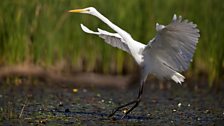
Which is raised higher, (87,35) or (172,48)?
(87,35)

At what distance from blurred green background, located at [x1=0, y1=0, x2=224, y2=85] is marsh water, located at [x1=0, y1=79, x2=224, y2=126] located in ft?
1.47

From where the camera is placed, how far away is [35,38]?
42.4 ft

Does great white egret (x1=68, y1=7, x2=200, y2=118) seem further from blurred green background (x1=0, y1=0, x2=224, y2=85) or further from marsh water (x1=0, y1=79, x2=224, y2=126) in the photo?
blurred green background (x1=0, y1=0, x2=224, y2=85)

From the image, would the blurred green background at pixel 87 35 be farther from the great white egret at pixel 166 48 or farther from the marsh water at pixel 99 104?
the great white egret at pixel 166 48

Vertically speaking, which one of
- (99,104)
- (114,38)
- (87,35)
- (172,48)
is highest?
(87,35)

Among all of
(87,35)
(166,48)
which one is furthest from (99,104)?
(87,35)

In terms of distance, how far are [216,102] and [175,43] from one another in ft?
8.03

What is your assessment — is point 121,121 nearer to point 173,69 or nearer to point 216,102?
point 173,69

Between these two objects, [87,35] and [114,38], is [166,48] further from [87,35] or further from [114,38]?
[87,35]

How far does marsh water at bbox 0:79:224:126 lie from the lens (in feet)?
30.6

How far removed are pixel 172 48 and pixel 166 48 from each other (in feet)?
0.31

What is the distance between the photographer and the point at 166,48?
9.62 metres

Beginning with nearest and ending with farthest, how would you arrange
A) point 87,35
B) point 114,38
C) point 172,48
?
point 172,48 < point 114,38 < point 87,35

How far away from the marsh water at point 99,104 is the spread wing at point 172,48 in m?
0.66
